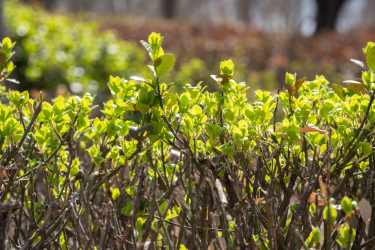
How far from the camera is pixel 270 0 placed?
129ft

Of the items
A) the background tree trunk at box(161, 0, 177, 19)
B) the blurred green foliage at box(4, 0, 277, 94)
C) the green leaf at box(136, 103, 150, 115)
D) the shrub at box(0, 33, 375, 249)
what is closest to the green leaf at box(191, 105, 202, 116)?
the shrub at box(0, 33, 375, 249)

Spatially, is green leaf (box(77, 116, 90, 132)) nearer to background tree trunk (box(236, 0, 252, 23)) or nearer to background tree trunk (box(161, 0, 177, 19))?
background tree trunk (box(161, 0, 177, 19))

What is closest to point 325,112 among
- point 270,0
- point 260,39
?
point 260,39

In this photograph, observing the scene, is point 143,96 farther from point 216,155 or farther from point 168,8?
point 168,8

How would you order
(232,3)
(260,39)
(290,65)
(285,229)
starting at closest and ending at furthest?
1. (285,229)
2. (290,65)
3. (260,39)
4. (232,3)

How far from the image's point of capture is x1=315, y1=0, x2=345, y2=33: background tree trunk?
1522 centimetres

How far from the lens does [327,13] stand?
50.4ft

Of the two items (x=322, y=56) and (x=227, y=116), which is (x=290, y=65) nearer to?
(x=322, y=56)

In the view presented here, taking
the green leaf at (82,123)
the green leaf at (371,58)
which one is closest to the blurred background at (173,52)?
the green leaf at (82,123)

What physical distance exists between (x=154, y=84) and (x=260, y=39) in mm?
10459

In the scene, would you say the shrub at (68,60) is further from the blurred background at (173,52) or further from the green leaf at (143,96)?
the green leaf at (143,96)

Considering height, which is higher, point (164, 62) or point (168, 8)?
point (168, 8)

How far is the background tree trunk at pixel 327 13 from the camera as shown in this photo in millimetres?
15221

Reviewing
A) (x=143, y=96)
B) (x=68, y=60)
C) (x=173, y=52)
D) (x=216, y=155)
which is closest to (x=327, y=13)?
(x=173, y=52)
